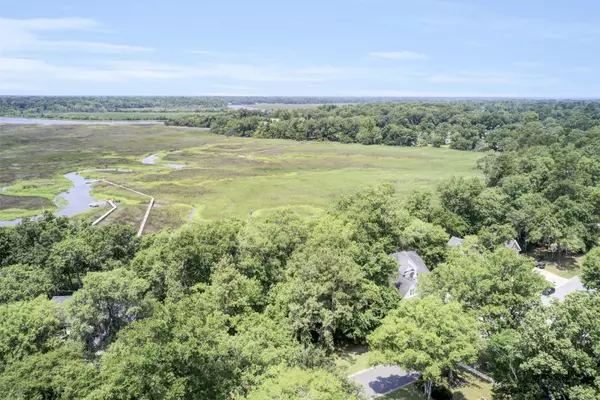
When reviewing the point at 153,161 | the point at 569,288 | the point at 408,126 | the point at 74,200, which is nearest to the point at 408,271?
the point at 569,288

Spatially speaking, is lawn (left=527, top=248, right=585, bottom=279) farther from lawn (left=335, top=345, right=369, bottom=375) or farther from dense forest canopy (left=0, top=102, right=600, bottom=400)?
lawn (left=335, top=345, right=369, bottom=375)

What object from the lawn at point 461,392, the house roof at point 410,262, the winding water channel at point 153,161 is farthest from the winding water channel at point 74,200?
the lawn at point 461,392

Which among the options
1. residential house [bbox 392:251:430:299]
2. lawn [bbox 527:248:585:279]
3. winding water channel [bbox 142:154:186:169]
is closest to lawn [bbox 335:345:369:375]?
residential house [bbox 392:251:430:299]

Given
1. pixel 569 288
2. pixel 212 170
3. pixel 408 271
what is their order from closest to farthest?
pixel 408 271 → pixel 569 288 → pixel 212 170

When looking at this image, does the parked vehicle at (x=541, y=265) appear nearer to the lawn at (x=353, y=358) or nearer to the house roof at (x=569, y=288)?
the house roof at (x=569, y=288)

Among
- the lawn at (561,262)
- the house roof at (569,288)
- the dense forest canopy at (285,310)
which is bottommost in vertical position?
the lawn at (561,262)

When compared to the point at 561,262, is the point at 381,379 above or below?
above

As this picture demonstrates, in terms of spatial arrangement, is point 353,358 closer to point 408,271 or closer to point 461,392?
point 461,392
